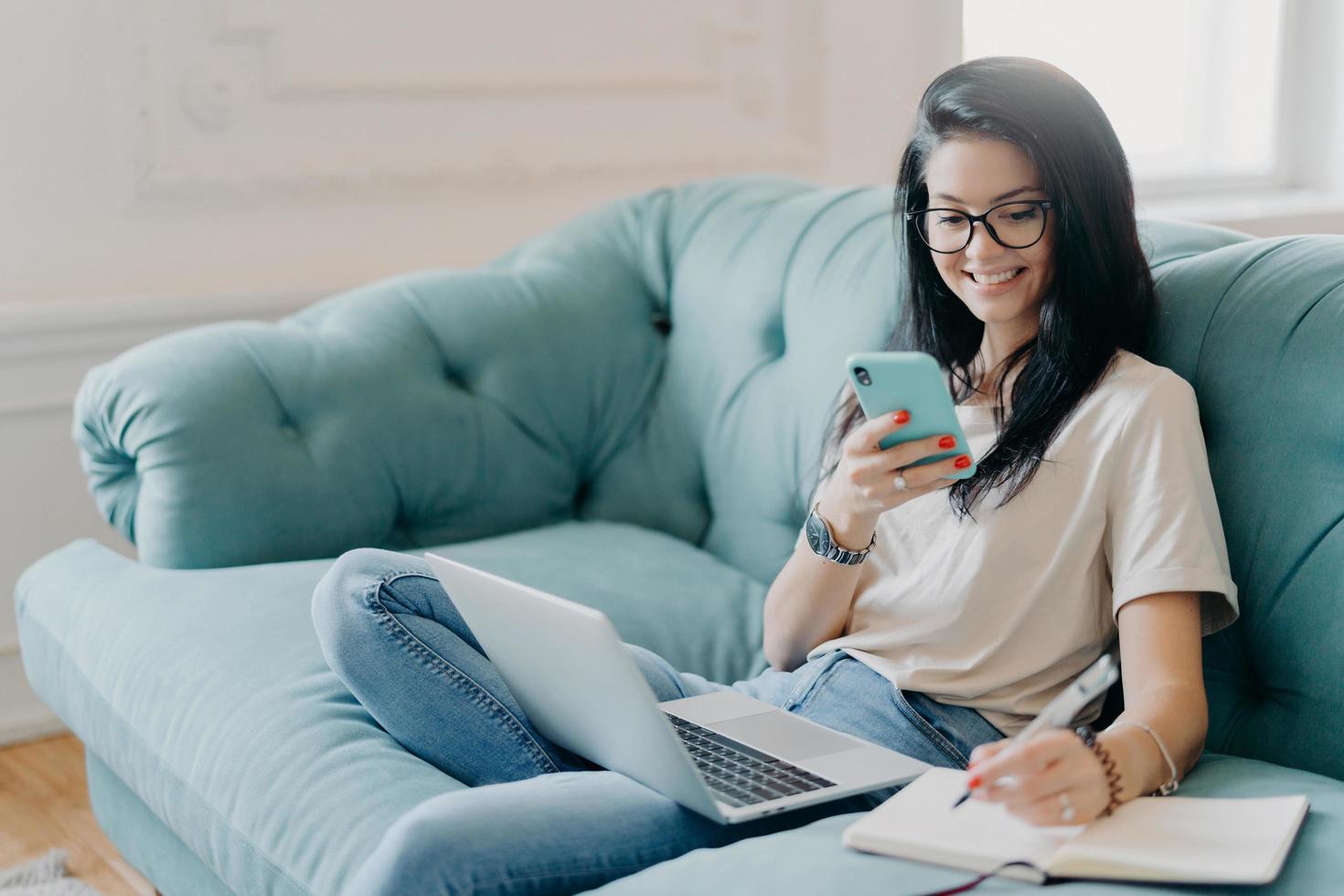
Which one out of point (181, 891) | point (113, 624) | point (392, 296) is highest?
point (392, 296)

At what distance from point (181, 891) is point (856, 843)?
0.92 m

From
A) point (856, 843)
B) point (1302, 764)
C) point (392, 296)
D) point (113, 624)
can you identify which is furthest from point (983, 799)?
point (392, 296)

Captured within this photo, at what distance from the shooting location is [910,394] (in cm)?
109

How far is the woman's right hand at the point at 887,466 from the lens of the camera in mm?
1107

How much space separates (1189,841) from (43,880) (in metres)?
1.56

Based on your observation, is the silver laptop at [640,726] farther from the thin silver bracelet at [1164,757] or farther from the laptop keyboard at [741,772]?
the thin silver bracelet at [1164,757]

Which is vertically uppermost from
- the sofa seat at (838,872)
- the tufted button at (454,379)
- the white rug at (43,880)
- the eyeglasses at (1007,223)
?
the eyeglasses at (1007,223)

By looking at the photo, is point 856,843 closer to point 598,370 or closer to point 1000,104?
point 1000,104

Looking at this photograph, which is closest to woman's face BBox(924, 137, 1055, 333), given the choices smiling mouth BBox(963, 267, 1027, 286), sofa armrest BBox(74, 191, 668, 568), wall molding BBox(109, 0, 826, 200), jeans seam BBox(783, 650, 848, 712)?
smiling mouth BBox(963, 267, 1027, 286)

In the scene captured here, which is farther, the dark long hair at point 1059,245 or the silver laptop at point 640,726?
the dark long hair at point 1059,245

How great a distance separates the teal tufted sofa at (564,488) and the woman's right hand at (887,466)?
10.9 inches

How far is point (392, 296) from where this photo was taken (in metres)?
2.05

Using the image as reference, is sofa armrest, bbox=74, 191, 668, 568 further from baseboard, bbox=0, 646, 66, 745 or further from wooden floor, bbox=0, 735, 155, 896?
baseboard, bbox=0, 646, 66, 745

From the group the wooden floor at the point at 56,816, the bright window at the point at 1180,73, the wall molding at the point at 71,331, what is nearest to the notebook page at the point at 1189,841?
the wooden floor at the point at 56,816
